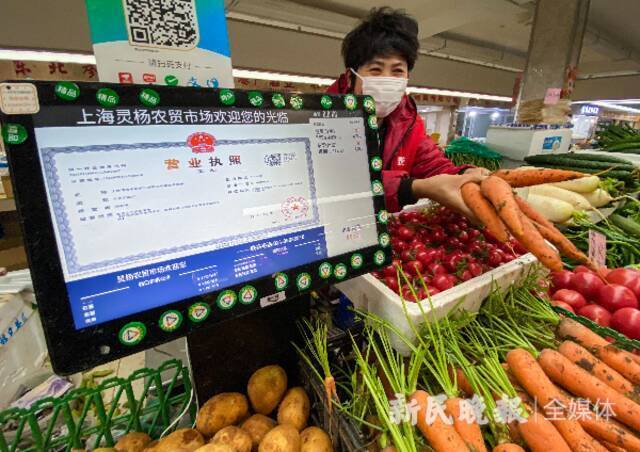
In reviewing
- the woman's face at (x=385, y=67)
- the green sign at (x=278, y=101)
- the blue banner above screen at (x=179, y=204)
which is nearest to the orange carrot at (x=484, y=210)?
the blue banner above screen at (x=179, y=204)

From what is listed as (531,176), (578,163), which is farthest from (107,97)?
(578,163)

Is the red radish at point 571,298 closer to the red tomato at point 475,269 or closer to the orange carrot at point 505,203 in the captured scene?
the red tomato at point 475,269

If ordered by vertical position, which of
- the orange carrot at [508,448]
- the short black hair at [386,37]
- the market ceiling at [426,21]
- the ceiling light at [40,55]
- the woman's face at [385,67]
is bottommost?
the orange carrot at [508,448]

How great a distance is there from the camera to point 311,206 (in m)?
0.68

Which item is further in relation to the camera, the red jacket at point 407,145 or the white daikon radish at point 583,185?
the white daikon radish at point 583,185

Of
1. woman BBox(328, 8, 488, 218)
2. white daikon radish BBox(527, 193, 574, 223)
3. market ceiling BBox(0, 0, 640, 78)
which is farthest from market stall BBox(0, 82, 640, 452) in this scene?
market ceiling BBox(0, 0, 640, 78)

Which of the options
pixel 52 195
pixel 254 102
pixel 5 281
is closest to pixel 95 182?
pixel 52 195

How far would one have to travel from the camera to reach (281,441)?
0.66 metres

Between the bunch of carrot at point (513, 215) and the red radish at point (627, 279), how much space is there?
349mm

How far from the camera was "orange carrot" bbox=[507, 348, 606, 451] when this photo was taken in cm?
73

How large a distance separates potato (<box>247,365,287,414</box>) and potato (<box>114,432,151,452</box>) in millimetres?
245

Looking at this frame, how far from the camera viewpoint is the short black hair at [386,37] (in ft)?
4.99

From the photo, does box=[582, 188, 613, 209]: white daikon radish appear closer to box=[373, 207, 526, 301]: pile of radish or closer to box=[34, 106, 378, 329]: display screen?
box=[373, 207, 526, 301]: pile of radish

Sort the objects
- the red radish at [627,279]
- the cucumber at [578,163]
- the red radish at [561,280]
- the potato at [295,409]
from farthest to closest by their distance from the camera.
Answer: the cucumber at [578,163] → the red radish at [561,280] → the red radish at [627,279] → the potato at [295,409]
